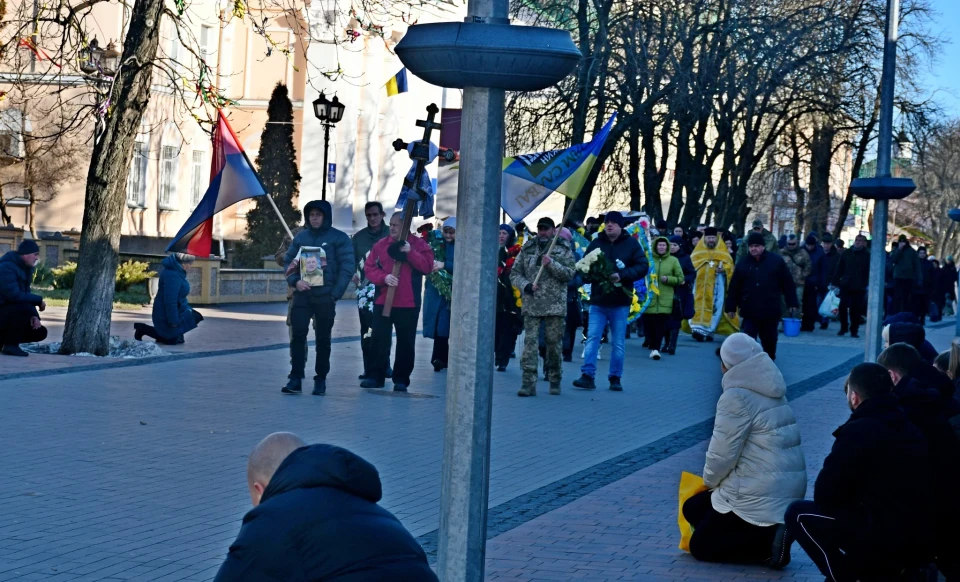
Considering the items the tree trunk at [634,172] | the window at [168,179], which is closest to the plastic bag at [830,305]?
the tree trunk at [634,172]

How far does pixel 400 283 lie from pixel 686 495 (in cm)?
Result: 667

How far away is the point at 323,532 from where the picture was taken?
321 cm

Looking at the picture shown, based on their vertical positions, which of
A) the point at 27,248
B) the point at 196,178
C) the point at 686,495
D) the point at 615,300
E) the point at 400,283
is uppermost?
the point at 196,178

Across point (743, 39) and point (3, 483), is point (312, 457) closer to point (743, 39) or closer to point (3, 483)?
point (3, 483)

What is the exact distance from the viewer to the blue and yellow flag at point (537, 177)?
37.4ft

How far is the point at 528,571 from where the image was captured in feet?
22.0

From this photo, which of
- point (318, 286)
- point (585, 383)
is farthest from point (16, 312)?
point (585, 383)

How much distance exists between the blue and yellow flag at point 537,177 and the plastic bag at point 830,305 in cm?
1544

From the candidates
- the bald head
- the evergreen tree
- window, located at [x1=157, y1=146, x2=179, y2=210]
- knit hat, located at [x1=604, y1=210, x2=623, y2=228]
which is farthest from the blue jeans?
window, located at [x1=157, y1=146, x2=179, y2=210]

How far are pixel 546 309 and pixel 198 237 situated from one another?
396 cm

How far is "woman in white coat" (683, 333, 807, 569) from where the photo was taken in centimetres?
697

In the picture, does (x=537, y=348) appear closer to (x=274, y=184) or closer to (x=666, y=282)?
(x=666, y=282)

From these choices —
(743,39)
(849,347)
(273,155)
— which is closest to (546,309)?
(849,347)

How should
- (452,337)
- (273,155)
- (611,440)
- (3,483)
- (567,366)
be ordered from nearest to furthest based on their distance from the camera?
1. (452,337)
2. (3,483)
3. (611,440)
4. (567,366)
5. (273,155)
